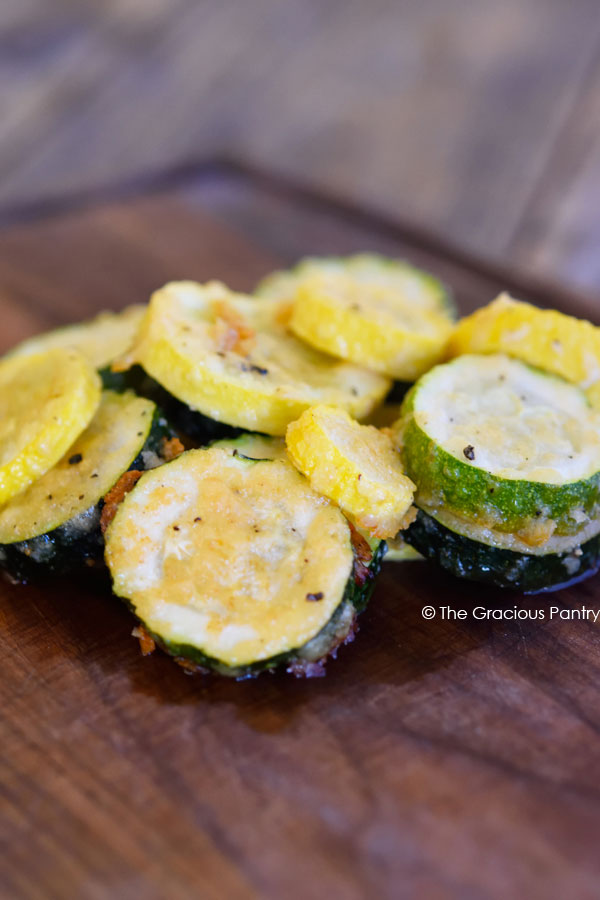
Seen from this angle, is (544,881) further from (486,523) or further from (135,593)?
(135,593)

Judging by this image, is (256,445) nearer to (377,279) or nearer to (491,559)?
(491,559)

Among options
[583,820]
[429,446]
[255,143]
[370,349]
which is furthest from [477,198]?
[583,820]

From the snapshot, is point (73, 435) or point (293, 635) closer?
point (293, 635)

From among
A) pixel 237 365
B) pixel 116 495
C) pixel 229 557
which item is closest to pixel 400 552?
pixel 229 557

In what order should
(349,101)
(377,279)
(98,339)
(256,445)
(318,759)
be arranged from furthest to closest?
(349,101) < (377,279) < (98,339) < (256,445) < (318,759)

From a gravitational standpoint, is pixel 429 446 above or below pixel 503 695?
above

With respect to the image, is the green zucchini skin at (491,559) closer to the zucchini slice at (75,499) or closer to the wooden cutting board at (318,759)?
the wooden cutting board at (318,759)
